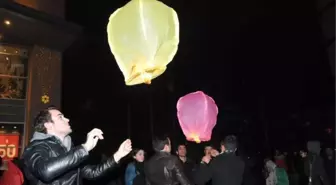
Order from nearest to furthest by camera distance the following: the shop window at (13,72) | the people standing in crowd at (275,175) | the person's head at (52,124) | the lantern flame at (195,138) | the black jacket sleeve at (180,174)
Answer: the person's head at (52,124) → the black jacket sleeve at (180,174) → the lantern flame at (195,138) → the people standing in crowd at (275,175) → the shop window at (13,72)

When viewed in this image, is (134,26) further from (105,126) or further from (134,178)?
(105,126)

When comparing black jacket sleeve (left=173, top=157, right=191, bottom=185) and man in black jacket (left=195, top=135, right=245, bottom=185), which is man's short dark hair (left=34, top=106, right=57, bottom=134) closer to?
black jacket sleeve (left=173, top=157, right=191, bottom=185)

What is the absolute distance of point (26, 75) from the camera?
1108 centimetres

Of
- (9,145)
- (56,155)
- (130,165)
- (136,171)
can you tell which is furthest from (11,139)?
(56,155)

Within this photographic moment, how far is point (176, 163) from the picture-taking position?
5047 millimetres

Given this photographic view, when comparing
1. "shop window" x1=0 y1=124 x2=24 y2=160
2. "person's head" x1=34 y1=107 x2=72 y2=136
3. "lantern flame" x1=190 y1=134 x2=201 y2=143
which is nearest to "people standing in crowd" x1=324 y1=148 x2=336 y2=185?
"lantern flame" x1=190 y1=134 x2=201 y2=143

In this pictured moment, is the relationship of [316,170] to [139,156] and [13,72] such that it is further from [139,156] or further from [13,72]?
[13,72]

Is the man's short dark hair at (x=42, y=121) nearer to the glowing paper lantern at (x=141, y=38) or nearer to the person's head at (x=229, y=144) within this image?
the glowing paper lantern at (x=141, y=38)

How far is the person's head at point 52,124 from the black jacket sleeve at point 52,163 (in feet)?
0.90

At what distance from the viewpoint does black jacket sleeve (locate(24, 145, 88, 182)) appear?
2.63m

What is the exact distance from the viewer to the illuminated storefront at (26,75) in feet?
34.2

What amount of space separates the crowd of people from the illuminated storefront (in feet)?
14.2

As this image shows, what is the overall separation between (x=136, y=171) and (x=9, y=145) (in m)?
5.01

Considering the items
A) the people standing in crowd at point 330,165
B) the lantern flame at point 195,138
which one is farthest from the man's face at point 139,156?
the people standing in crowd at point 330,165
